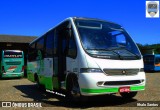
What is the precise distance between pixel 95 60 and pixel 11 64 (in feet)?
68.0

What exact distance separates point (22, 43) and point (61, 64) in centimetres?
2444

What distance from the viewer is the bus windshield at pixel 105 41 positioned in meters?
9.09

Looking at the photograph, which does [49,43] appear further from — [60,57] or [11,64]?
[11,64]

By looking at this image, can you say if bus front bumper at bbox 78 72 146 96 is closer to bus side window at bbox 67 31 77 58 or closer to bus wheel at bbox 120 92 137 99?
bus side window at bbox 67 31 77 58

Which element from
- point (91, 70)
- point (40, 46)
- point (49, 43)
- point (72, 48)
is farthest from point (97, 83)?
point (40, 46)

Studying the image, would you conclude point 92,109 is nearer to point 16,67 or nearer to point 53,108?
point 53,108

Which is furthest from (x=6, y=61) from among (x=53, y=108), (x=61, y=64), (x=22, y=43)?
(x=53, y=108)

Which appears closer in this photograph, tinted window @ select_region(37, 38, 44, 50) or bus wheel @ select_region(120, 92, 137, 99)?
bus wheel @ select_region(120, 92, 137, 99)

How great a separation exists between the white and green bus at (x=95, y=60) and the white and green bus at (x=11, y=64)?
1737 cm

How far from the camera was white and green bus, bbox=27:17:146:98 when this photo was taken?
8.73 metres

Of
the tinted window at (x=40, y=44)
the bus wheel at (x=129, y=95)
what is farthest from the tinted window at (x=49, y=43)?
the bus wheel at (x=129, y=95)

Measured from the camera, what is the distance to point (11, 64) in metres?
28.2

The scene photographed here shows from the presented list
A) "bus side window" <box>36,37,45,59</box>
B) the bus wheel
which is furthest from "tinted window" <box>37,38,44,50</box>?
the bus wheel

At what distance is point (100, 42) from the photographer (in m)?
9.37
